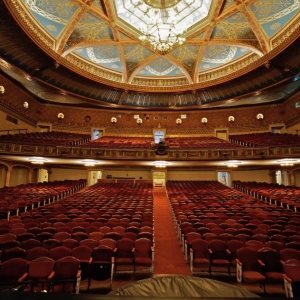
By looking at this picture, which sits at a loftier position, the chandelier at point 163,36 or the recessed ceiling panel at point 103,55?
the recessed ceiling panel at point 103,55

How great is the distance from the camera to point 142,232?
509 cm

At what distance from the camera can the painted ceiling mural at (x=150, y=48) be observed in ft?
44.1

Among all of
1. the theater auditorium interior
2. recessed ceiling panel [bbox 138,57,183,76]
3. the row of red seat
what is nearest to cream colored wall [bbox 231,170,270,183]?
the theater auditorium interior

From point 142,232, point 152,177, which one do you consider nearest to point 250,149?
point 152,177

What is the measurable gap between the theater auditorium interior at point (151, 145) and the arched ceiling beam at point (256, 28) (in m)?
0.10

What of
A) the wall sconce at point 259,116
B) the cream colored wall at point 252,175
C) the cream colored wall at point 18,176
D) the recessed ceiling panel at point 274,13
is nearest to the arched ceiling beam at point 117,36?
the recessed ceiling panel at point 274,13

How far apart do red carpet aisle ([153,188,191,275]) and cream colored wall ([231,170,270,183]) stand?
11.0 metres

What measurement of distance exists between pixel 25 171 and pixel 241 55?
2007 centimetres

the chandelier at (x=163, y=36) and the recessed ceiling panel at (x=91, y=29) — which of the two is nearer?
the chandelier at (x=163, y=36)

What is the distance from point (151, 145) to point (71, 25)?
10157mm

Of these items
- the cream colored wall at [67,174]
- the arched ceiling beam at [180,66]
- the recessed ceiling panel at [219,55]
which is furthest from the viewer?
the arched ceiling beam at [180,66]

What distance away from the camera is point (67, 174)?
1752 cm

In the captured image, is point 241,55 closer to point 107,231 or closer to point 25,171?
point 107,231

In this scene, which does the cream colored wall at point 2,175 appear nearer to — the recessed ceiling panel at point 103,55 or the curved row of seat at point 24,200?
the curved row of seat at point 24,200
